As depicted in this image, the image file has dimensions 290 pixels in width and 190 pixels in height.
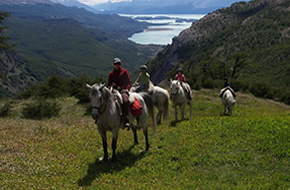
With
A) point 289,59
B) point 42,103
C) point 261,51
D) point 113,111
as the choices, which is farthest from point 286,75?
point 113,111

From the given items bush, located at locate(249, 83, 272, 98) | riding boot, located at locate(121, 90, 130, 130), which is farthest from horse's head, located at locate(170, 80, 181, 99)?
bush, located at locate(249, 83, 272, 98)

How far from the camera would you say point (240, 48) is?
125 m

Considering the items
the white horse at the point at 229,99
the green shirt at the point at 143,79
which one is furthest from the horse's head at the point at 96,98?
the white horse at the point at 229,99

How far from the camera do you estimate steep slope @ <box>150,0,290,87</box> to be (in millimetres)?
73188

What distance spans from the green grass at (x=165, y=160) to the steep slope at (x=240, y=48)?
35.5 m

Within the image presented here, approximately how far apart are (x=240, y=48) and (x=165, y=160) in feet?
423

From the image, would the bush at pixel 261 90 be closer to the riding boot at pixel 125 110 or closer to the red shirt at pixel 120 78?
the red shirt at pixel 120 78

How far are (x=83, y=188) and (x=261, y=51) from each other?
11498 cm

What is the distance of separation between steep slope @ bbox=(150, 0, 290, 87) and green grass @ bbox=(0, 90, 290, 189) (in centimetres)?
3548

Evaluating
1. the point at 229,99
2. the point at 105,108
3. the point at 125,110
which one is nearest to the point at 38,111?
the point at 125,110

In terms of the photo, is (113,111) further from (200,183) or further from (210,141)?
(210,141)

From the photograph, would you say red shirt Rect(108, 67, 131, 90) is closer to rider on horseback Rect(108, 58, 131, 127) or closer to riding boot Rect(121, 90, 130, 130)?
rider on horseback Rect(108, 58, 131, 127)

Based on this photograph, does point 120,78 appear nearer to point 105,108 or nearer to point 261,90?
point 105,108

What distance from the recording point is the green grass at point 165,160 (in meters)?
8.34
